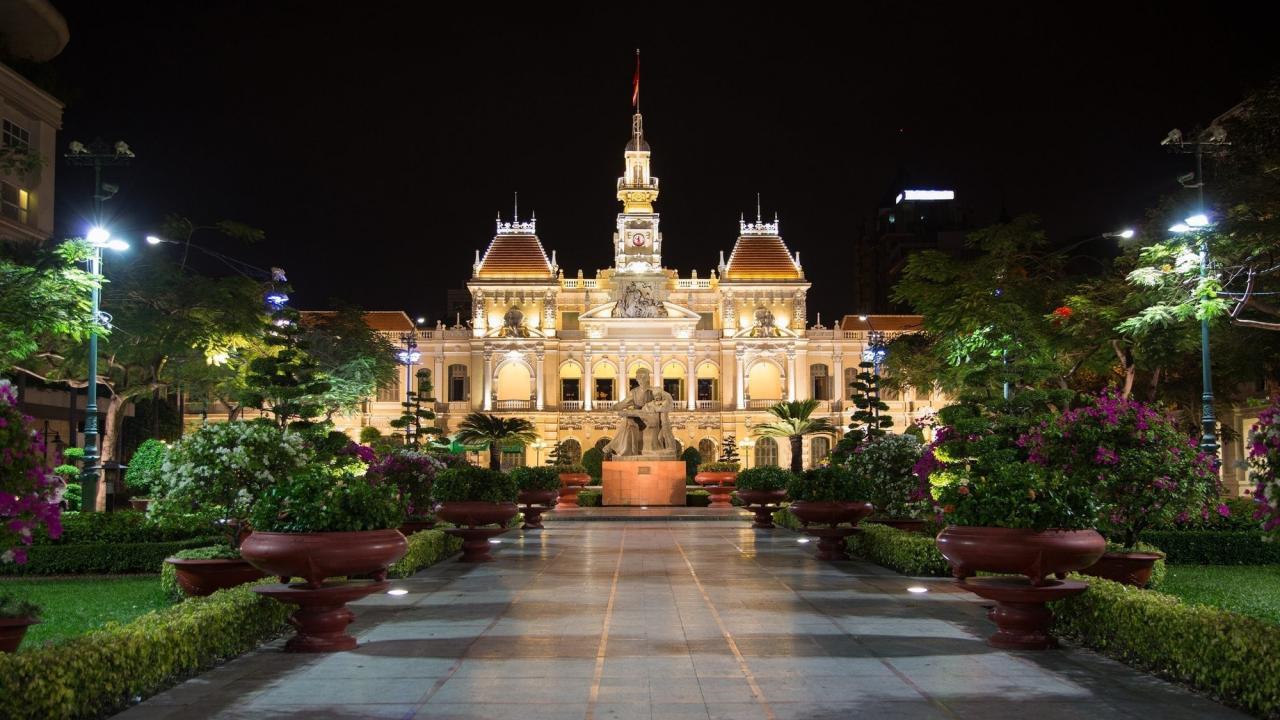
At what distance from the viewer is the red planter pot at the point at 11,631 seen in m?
8.05

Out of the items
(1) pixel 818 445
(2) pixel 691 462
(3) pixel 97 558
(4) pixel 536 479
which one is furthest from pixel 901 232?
(3) pixel 97 558

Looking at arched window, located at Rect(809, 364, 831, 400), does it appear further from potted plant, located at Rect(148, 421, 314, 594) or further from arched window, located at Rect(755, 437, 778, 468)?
potted plant, located at Rect(148, 421, 314, 594)

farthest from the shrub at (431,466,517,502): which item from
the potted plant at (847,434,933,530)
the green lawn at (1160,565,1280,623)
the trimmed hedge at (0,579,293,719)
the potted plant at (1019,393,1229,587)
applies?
the green lawn at (1160,565,1280,623)

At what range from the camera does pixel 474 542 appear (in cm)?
1939

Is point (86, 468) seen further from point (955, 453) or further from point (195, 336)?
point (955, 453)

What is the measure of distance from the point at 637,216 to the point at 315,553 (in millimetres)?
76460

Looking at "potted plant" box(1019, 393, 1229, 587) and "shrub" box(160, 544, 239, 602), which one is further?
"potted plant" box(1019, 393, 1229, 587)

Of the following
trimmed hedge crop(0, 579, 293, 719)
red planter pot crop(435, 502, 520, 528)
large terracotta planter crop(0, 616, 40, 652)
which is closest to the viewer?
trimmed hedge crop(0, 579, 293, 719)

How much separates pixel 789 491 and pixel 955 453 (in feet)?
10.1

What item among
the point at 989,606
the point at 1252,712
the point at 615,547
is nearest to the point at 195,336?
the point at 615,547

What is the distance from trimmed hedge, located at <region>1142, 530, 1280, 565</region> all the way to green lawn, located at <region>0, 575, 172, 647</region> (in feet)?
51.6

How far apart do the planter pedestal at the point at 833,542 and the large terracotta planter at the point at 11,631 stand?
43.1 feet

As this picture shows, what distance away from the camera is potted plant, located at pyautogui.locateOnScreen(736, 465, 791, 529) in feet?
99.8

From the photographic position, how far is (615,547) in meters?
22.5
